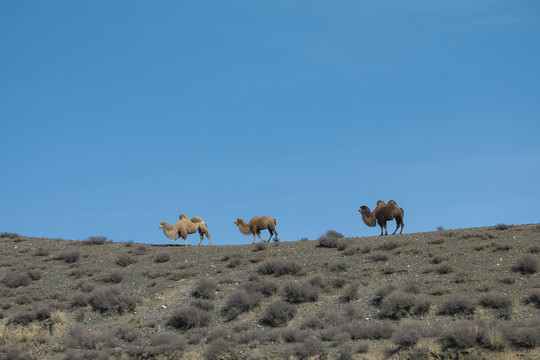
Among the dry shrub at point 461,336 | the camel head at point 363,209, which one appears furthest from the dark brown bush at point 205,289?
Answer: the camel head at point 363,209

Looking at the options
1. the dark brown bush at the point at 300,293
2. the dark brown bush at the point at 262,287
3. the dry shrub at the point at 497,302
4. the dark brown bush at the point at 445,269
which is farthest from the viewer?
the dark brown bush at the point at 262,287

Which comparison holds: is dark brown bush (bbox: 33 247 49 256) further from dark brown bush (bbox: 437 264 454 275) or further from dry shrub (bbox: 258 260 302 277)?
dark brown bush (bbox: 437 264 454 275)

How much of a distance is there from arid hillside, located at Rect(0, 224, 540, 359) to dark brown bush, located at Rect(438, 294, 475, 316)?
2.1 inches

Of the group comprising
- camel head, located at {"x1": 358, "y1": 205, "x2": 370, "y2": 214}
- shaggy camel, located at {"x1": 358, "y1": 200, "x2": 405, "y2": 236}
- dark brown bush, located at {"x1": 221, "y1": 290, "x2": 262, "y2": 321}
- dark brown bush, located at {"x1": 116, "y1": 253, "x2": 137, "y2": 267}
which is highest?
camel head, located at {"x1": 358, "y1": 205, "x2": 370, "y2": 214}

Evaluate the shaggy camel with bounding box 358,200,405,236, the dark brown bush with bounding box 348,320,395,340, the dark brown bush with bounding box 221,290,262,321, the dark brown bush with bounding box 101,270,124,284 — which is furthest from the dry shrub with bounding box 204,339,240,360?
the shaggy camel with bounding box 358,200,405,236

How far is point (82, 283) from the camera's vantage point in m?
33.3

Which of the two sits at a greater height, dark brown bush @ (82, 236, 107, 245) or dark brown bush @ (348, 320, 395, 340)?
dark brown bush @ (82, 236, 107, 245)

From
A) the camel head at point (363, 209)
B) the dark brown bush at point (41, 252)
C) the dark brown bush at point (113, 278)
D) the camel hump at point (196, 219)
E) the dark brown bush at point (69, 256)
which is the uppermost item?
the camel hump at point (196, 219)

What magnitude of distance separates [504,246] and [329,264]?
8.19 metres

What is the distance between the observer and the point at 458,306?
25938 mm

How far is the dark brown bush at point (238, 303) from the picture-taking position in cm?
2858

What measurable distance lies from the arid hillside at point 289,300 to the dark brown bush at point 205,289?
0.17 feet

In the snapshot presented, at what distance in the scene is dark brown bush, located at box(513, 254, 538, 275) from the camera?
1117 inches

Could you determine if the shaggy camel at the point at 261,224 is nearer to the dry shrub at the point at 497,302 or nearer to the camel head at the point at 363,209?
the camel head at the point at 363,209
